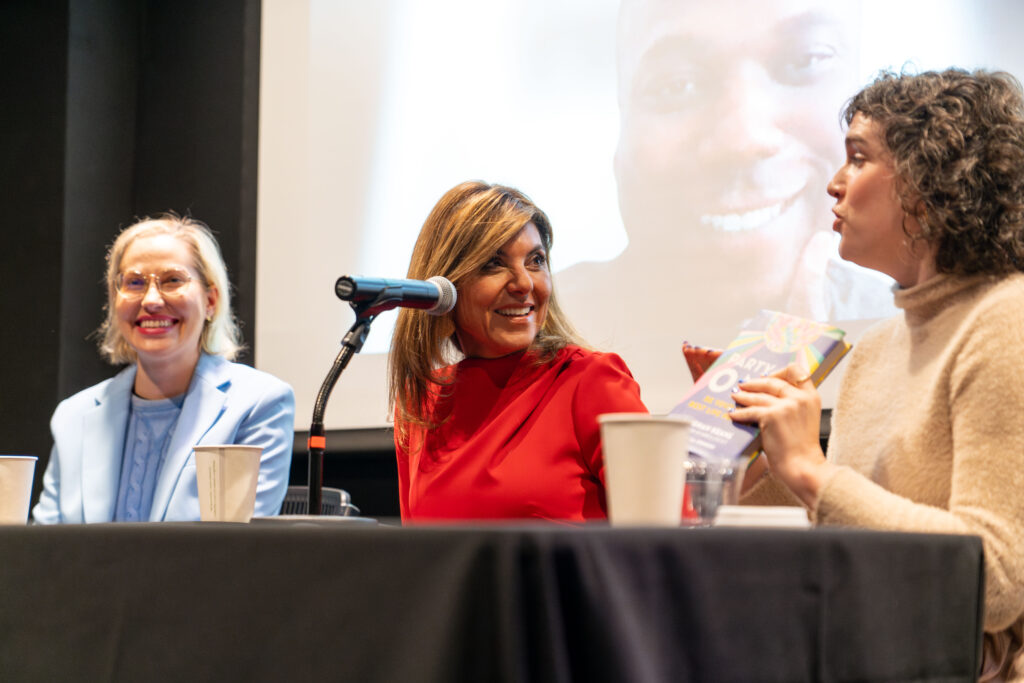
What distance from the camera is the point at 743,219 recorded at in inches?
119

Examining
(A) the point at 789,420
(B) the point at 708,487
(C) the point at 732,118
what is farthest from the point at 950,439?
(C) the point at 732,118

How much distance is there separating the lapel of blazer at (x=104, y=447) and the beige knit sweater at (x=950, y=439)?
1667 mm

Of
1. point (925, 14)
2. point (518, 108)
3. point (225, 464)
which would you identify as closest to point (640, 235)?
point (518, 108)

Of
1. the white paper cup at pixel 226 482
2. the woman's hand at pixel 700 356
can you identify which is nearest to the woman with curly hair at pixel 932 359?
the woman's hand at pixel 700 356

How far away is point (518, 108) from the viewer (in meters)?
3.53

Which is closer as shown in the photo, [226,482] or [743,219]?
[226,482]

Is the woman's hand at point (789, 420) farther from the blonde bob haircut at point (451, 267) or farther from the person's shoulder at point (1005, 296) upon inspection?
the blonde bob haircut at point (451, 267)

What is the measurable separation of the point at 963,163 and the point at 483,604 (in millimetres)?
1102

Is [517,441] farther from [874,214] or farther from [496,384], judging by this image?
[874,214]

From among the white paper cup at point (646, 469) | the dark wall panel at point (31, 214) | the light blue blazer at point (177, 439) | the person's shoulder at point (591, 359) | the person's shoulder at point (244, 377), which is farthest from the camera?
the dark wall panel at point (31, 214)

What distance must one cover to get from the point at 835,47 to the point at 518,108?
3.51 feet

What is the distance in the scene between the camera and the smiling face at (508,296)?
189 centimetres

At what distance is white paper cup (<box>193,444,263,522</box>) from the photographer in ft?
4.06

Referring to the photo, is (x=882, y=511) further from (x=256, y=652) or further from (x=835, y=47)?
(x=835, y=47)
